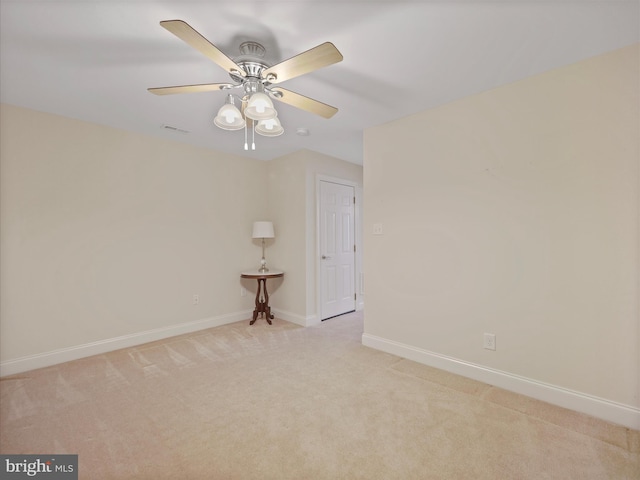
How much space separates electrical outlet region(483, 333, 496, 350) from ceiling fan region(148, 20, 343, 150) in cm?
215

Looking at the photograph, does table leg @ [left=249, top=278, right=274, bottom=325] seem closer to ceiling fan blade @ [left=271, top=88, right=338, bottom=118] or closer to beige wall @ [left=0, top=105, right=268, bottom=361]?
beige wall @ [left=0, top=105, right=268, bottom=361]

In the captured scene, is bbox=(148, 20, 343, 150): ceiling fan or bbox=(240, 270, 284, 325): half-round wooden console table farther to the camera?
bbox=(240, 270, 284, 325): half-round wooden console table

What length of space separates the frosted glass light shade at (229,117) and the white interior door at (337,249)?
7.40 feet

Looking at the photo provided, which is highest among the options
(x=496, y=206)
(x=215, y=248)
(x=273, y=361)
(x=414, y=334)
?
(x=496, y=206)

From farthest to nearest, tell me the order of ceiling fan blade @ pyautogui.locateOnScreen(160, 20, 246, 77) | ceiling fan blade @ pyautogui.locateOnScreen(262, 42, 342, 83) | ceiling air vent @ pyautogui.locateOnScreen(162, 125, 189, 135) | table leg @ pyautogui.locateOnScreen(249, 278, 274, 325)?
table leg @ pyautogui.locateOnScreen(249, 278, 274, 325)
ceiling air vent @ pyautogui.locateOnScreen(162, 125, 189, 135)
ceiling fan blade @ pyautogui.locateOnScreen(262, 42, 342, 83)
ceiling fan blade @ pyautogui.locateOnScreen(160, 20, 246, 77)

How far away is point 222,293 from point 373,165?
264cm

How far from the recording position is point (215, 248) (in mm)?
4008

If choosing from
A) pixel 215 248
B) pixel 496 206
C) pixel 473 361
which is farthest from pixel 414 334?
pixel 215 248

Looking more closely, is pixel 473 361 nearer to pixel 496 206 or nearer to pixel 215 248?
pixel 496 206

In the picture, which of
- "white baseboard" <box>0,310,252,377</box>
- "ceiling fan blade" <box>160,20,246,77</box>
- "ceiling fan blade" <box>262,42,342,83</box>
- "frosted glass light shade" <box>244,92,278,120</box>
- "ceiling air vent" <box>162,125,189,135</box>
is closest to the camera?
"ceiling fan blade" <box>160,20,246,77</box>

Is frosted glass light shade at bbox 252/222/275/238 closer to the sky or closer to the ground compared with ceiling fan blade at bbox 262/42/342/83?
closer to the ground

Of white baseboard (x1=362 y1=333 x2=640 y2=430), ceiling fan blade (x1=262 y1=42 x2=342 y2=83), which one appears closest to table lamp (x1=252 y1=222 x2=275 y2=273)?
white baseboard (x1=362 y1=333 x2=640 y2=430)

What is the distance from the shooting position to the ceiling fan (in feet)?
4.85

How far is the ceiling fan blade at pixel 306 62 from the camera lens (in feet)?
4.61
